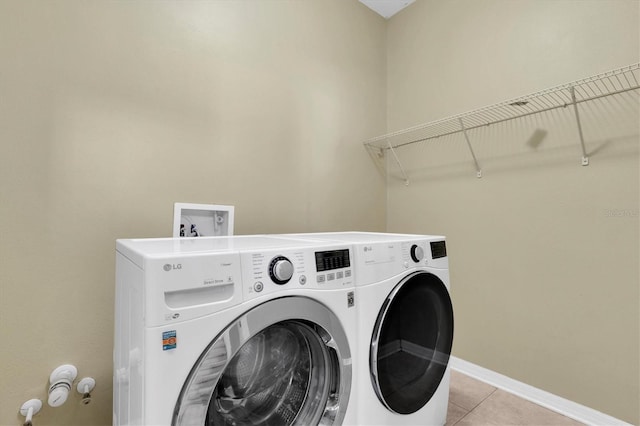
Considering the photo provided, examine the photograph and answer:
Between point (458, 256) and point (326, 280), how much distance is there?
142 cm

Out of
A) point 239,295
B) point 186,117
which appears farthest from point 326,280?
point 186,117

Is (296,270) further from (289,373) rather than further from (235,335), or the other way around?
(289,373)

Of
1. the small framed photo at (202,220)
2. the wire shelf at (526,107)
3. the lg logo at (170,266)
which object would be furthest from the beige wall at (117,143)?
the lg logo at (170,266)

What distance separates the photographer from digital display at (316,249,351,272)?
994 mm

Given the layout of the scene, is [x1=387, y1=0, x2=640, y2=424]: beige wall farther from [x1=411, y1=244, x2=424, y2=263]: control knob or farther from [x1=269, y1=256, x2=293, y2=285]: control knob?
[x1=269, y1=256, x2=293, y2=285]: control knob

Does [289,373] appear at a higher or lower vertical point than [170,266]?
lower

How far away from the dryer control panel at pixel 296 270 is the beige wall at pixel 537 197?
4.19ft

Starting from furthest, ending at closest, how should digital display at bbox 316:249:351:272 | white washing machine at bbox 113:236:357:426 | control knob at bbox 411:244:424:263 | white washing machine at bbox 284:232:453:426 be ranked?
1. control knob at bbox 411:244:424:263
2. white washing machine at bbox 284:232:453:426
3. digital display at bbox 316:249:351:272
4. white washing machine at bbox 113:236:357:426

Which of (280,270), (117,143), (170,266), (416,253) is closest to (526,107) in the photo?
(416,253)

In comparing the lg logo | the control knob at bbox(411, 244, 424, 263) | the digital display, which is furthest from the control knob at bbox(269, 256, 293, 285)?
the control knob at bbox(411, 244, 424, 263)

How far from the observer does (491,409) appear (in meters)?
1.67

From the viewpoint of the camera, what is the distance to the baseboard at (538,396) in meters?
1.55

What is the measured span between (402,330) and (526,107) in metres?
1.42

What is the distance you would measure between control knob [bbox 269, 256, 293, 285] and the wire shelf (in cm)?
143
